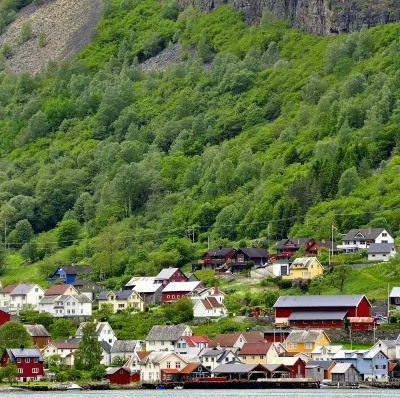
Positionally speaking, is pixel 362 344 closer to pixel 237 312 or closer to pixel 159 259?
pixel 237 312

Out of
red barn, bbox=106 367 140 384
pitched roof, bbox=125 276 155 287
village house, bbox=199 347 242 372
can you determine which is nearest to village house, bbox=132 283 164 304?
pitched roof, bbox=125 276 155 287

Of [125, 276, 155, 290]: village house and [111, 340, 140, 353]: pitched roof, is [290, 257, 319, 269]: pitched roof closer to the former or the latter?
[125, 276, 155, 290]: village house

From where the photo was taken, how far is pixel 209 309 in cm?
14575

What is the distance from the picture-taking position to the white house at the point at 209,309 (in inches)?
5733

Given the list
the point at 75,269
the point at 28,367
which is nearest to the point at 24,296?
the point at 75,269

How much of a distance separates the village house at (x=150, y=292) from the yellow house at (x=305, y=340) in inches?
1188

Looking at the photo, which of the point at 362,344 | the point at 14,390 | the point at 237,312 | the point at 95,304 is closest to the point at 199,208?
the point at 95,304

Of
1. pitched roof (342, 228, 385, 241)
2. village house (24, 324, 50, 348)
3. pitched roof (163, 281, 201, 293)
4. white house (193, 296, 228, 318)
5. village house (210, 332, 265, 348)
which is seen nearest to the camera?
village house (210, 332, 265, 348)

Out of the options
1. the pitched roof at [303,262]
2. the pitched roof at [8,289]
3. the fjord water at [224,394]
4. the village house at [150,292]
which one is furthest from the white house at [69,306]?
the fjord water at [224,394]

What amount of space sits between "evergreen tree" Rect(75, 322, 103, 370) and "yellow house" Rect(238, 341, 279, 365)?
12498mm

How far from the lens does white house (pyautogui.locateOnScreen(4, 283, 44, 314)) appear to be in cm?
16275

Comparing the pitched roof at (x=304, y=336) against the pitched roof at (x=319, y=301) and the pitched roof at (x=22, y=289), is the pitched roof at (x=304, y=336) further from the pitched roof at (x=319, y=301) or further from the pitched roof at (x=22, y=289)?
the pitched roof at (x=22, y=289)

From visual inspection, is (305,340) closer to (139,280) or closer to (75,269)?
(139,280)

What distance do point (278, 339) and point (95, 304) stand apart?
101ft
